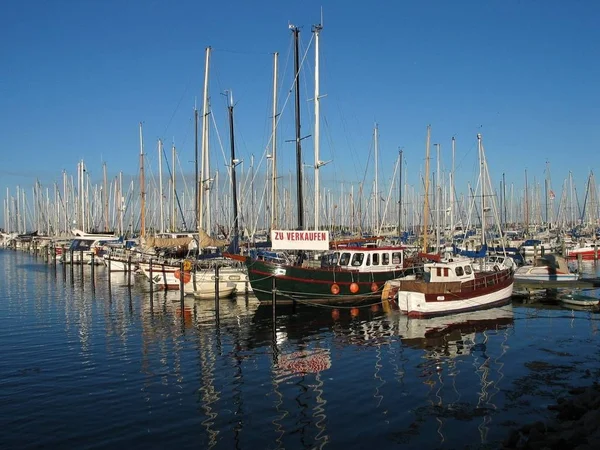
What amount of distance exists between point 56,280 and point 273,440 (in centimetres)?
4521

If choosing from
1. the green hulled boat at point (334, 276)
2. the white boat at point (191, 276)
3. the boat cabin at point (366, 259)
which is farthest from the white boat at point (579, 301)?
the white boat at point (191, 276)

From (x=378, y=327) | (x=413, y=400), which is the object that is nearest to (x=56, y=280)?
(x=378, y=327)

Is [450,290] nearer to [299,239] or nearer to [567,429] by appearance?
[299,239]

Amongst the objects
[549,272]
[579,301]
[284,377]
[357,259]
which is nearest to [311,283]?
[357,259]

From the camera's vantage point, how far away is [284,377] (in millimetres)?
17781

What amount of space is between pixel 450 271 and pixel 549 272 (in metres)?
15.1

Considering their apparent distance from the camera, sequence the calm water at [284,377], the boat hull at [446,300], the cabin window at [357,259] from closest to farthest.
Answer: the calm water at [284,377] < the boat hull at [446,300] < the cabin window at [357,259]

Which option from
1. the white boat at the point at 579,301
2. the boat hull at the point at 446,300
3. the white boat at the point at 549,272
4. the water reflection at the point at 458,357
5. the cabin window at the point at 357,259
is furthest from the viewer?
the white boat at the point at 549,272

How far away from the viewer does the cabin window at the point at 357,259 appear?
33.5 metres

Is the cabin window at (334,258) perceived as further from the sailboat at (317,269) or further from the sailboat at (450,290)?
the sailboat at (450,290)

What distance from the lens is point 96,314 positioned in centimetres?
3116

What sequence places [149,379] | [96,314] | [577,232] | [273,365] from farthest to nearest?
[577,232]
[96,314]
[273,365]
[149,379]

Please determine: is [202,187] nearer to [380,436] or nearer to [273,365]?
[273,365]

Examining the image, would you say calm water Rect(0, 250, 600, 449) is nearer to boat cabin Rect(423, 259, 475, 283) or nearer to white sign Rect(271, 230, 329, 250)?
boat cabin Rect(423, 259, 475, 283)
